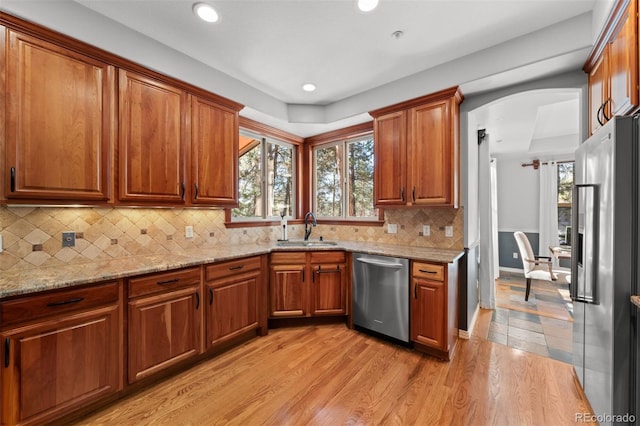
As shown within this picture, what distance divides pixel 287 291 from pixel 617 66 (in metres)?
3.15

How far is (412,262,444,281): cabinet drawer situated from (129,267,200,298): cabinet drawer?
1.97m

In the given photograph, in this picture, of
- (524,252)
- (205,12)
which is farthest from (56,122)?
(524,252)

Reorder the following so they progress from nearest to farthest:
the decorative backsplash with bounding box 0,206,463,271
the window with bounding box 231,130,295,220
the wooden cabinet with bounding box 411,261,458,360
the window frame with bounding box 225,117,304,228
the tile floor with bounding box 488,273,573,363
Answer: the decorative backsplash with bounding box 0,206,463,271
the wooden cabinet with bounding box 411,261,458,360
the tile floor with bounding box 488,273,573,363
the window frame with bounding box 225,117,304,228
the window with bounding box 231,130,295,220

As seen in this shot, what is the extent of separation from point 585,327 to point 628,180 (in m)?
1.08

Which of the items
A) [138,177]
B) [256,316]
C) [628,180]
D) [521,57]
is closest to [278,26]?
[138,177]

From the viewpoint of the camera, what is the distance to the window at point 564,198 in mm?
5445

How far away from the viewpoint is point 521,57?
87.7 inches

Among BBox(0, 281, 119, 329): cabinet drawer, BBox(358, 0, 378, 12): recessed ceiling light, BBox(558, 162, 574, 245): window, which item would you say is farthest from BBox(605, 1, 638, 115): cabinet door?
BBox(558, 162, 574, 245): window

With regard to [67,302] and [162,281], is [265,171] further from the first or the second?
[67,302]

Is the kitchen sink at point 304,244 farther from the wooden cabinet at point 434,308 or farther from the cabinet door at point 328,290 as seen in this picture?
the wooden cabinet at point 434,308

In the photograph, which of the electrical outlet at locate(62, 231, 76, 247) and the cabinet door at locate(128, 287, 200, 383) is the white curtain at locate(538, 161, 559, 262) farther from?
the electrical outlet at locate(62, 231, 76, 247)

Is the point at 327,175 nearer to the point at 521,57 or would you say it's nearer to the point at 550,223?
the point at 521,57

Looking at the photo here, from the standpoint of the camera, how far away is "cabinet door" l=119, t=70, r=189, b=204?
6.97ft

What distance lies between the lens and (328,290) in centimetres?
315
